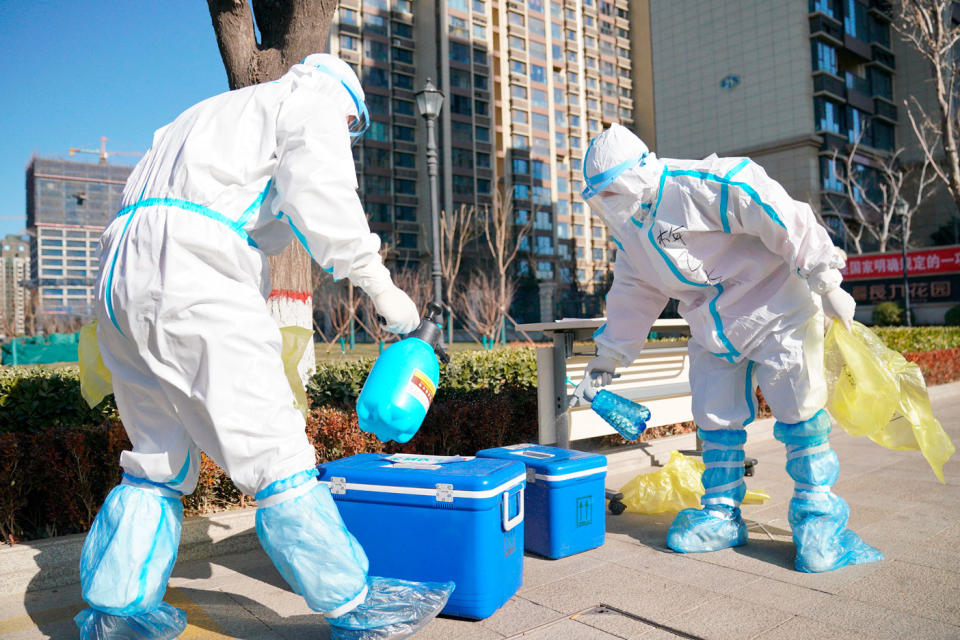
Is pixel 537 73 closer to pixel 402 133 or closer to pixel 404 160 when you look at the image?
pixel 402 133

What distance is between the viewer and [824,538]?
299cm

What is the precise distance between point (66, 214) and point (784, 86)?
7769cm

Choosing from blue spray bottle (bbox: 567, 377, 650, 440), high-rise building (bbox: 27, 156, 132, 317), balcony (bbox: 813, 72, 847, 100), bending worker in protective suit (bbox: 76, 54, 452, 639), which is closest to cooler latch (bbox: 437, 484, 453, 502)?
bending worker in protective suit (bbox: 76, 54, 452, 639)

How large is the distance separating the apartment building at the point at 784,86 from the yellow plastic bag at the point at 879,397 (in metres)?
34.3

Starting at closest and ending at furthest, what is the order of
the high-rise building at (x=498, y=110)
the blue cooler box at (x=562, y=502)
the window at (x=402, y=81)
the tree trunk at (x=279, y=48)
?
the blue cooler box at (x=562, y=502) → the tree trunk at (x=279, y=48) → the high-rise building at (x=498, y=110) → the window at (x=402, y=81)

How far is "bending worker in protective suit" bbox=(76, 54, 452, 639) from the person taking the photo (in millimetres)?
2047

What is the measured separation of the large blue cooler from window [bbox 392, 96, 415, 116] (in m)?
53.4

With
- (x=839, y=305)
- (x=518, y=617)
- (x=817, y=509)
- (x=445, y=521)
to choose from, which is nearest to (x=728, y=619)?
(x=518, y=617)

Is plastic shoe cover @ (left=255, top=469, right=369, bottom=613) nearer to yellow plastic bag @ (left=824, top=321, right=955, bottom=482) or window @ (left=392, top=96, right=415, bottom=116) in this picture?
yellow plastic bag @ (left=824, top=321, right=955, bottom=482)

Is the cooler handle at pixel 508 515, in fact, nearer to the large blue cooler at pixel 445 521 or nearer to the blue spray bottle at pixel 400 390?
the large blue cooler at pixel 445 521

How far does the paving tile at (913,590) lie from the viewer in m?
2.50

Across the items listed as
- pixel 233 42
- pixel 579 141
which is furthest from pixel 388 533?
pixel 579 141

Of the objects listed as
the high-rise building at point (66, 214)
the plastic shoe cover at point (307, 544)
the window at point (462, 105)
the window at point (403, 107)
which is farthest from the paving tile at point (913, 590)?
the high-rise building at point (66, 214)

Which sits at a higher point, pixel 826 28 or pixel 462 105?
pixel 462 105
